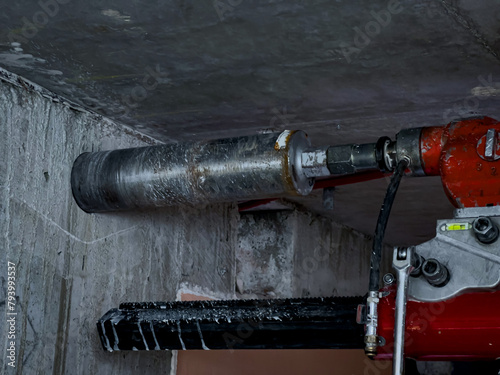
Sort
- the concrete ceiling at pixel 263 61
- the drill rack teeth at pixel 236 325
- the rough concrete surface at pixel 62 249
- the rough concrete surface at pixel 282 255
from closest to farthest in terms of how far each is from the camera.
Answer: the concrete ceiling at pixel 263 61 < the drill rack teeth at pixel 236 325 < the rough concrete surface at pixel 62 249 < the rough concrete surface at pixel 282 255

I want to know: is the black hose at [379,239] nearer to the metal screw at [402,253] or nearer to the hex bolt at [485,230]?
the metal screw at [402,253]

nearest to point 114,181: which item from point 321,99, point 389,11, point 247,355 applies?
point 321,99

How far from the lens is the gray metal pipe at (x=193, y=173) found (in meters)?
1.73

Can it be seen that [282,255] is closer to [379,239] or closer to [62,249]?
[62,249]

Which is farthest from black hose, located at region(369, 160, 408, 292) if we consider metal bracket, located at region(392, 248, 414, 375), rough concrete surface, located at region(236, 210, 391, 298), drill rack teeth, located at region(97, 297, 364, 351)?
rough concrete surface, located at region(236, 210, 391, 298)

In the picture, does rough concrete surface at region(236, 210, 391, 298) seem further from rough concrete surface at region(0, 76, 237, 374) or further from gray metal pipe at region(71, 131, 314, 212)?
gray metal pipe at region(71, 131, 314, 212)

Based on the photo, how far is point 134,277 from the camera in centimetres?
231

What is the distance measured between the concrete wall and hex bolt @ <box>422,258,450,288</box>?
3.69 feet

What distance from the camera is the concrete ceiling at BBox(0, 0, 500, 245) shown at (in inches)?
57.6

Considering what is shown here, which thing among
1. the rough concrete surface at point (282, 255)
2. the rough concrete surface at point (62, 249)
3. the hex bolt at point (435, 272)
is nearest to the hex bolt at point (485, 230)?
the hex bolt at point (435, 272)

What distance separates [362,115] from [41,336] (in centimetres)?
120

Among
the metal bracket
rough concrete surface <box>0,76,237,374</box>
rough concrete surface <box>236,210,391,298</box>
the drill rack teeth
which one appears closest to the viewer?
the metal bracket

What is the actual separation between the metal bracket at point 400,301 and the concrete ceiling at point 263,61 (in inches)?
21.0

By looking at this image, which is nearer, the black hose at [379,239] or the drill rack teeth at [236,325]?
the black hose at [379,239]
